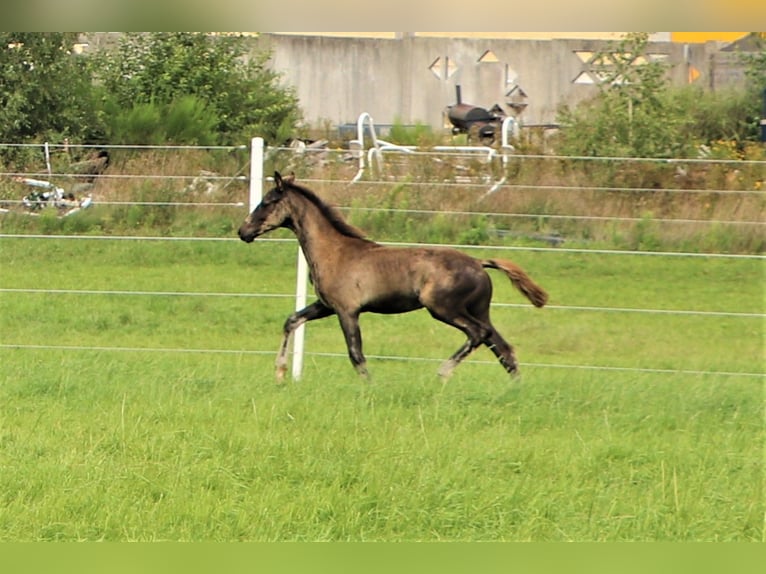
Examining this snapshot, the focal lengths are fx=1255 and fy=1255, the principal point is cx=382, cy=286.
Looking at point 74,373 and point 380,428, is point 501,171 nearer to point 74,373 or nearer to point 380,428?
point 74,373

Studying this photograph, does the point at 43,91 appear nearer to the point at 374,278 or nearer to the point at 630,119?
the point at 630,119

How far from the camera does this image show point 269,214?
7586 millimetres

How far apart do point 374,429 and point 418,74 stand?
13.2m

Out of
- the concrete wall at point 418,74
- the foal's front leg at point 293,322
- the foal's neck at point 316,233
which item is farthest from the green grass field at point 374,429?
the concrete wall at point 418,74

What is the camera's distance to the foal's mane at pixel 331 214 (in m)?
7.47

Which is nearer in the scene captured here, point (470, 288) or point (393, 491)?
point (393, 491)

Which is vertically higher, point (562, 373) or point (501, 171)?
point (501, 171)

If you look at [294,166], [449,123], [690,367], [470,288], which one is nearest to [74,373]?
[470,288]

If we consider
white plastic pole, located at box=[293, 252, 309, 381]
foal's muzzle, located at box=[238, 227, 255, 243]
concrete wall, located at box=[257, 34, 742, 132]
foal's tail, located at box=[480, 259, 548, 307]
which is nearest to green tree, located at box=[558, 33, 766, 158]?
concrete wall, located at box=[257, 34, 742, 132]

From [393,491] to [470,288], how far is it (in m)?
2.48

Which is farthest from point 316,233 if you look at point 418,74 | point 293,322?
point 418,74

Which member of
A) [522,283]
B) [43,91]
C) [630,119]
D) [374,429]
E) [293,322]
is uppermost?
[43,91]

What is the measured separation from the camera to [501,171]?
13086mm

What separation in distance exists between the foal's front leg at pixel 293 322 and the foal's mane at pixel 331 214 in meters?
0.46
